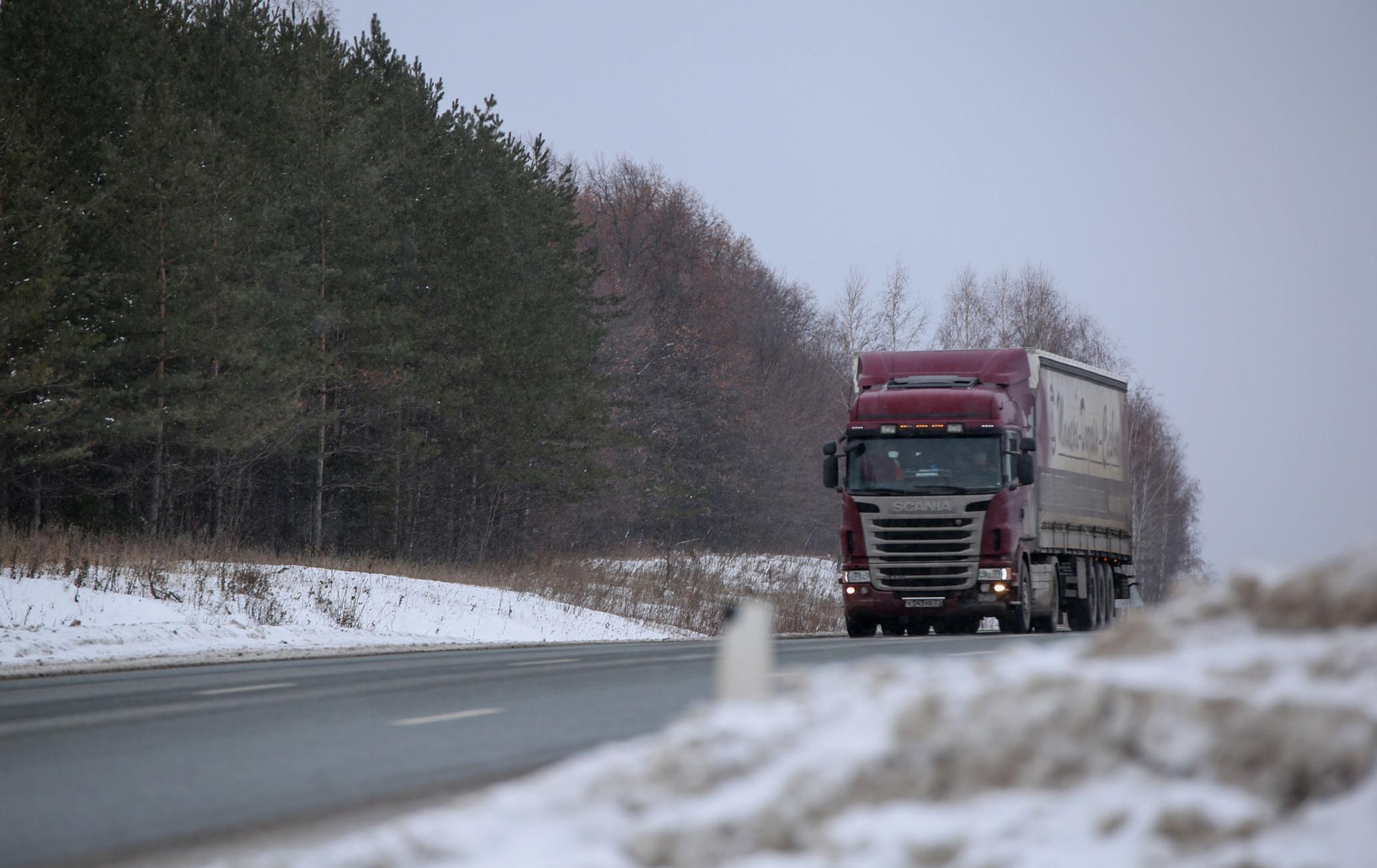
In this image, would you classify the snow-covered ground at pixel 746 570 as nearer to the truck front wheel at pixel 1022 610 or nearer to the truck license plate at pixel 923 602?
the truck front wheel at pixel 1022 610

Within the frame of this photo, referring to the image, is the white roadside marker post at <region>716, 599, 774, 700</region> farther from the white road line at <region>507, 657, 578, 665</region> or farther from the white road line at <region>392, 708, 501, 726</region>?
the white road line at <region>507, 657, 578, 665</region>

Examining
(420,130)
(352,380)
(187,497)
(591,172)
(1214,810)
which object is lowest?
(1214,810)

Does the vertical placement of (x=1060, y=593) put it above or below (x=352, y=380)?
below

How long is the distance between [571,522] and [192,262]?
24.0 metres

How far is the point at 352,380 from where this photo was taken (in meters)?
42.1

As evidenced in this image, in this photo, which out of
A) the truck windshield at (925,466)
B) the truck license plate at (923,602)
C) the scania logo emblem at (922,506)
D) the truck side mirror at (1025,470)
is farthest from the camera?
the truck license plate at (923,602)

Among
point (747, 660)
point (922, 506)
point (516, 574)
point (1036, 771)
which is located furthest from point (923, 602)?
point (1036, 771)

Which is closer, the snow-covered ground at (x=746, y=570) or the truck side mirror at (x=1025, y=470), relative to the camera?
the truck side mirror at (x=1025, y=470)

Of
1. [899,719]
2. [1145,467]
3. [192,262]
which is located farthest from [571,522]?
[899,719]

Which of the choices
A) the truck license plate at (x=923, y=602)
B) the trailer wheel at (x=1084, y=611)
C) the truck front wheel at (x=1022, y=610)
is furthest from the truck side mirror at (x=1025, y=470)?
the trailer wheel at (x=1084, y=611)

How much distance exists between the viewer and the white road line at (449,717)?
10.8 meters

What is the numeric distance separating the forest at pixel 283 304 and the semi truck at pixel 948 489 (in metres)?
16.8

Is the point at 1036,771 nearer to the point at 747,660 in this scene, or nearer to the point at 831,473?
the point at 747,660

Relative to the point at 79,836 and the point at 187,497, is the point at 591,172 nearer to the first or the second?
the point at 187,497
